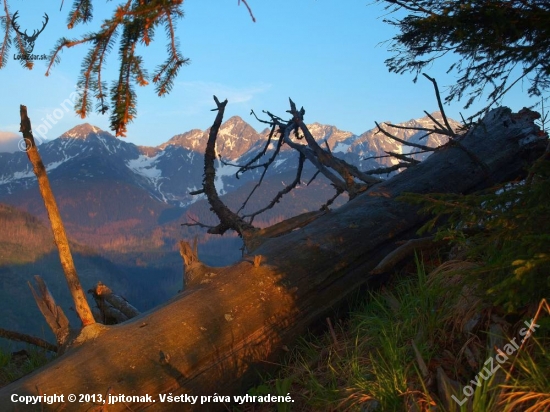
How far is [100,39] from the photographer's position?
3.63 metres

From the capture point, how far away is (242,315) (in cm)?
429

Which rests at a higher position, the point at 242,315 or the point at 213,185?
the point at 213,185

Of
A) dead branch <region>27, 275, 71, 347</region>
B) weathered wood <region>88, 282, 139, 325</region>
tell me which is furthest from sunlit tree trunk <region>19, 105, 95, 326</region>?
weathered wood <region>88, 282, 139, 325</region>

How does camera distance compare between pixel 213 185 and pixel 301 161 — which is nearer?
pixel 213 185

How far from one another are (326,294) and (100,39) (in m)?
3.17

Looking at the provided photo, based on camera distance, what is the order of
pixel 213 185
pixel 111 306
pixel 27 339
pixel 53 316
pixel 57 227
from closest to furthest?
pixel 57 227, pixel 53 316, pixel 27 339, pixel 111 306, pixel 213 185

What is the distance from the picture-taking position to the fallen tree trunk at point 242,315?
364 cm

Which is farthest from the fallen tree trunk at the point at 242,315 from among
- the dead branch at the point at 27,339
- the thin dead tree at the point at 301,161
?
the dead branch at the point at 27,339

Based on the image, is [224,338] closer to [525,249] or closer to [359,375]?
[359,375]

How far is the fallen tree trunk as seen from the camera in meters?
3.64

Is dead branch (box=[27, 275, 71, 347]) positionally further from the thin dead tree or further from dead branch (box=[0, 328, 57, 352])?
dead branch (box=[0, 328, 57, 352])

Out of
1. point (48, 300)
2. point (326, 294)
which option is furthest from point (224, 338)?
point (48, 300)

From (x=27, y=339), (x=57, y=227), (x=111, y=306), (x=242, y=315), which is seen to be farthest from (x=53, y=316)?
(x=111, y=306)

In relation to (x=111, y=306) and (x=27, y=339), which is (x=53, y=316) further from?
(x=111, y=306)
